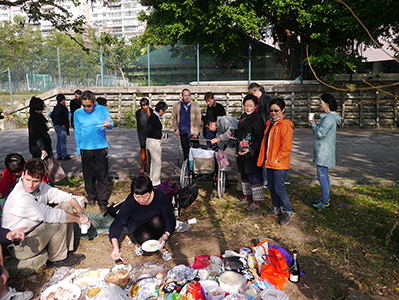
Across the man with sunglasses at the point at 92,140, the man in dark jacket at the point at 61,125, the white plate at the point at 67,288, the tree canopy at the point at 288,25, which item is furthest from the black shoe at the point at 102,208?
the tree canopy at the point at 288,25

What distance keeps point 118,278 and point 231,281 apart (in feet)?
4.13

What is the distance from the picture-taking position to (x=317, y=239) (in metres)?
4.24

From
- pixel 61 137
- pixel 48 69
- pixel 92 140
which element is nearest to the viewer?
pixel 92 140

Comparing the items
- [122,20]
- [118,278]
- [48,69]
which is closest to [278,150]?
[118,278]

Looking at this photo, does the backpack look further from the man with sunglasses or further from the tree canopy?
the tree canopy

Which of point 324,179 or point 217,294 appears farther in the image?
point 324,179

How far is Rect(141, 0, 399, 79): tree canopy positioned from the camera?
39.9ft

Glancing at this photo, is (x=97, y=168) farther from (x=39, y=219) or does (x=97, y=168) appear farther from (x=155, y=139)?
(x=39, y=219)

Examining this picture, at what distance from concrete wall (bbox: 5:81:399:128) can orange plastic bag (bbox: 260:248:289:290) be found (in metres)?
11.5

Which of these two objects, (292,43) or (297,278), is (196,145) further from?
(292,43)

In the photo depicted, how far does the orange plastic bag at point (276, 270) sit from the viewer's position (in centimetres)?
321

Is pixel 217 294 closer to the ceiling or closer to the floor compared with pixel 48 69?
closer to the floor

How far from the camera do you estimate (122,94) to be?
15.2m

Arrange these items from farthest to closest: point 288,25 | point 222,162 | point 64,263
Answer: point 288,25 → point 222,162 → point 64,263
